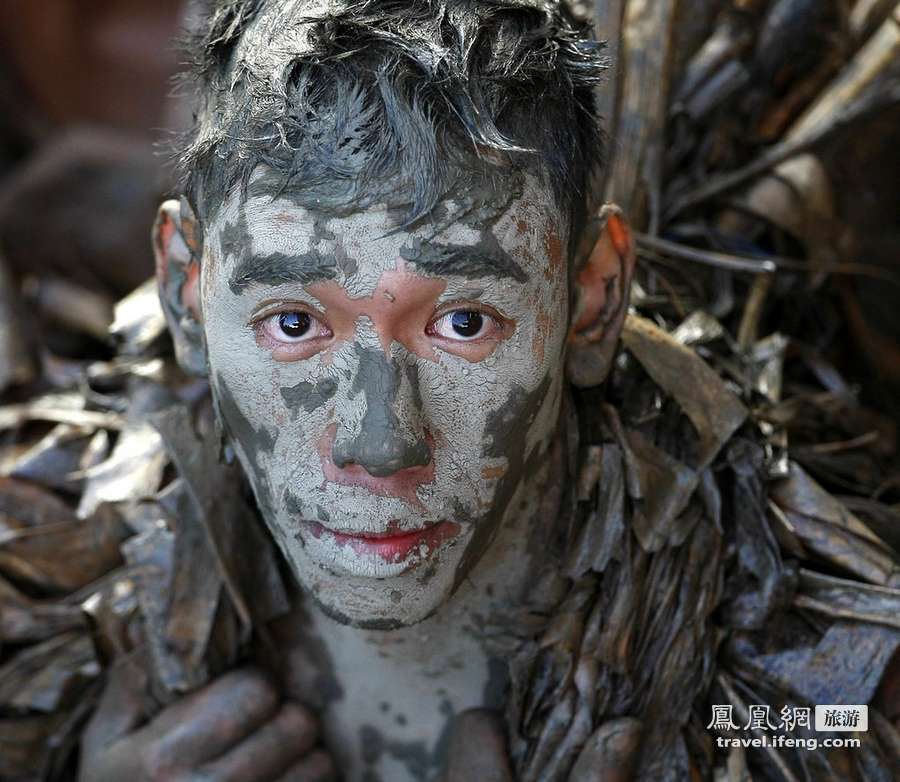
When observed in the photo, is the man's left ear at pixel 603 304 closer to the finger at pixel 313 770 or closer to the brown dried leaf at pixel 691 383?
the brown dried leaf at pixel 691 383

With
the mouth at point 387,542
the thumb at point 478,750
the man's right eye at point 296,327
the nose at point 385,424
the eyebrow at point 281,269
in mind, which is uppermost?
the eyebrow at point 281,269

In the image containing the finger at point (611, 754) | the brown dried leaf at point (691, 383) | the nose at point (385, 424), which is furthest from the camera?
the brown dried leaf at point (691, 383)

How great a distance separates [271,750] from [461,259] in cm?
64

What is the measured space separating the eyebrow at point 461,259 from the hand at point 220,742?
593 millimetres

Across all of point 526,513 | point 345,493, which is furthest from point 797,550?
point 345,493

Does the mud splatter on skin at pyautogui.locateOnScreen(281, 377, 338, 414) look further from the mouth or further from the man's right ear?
the man's right ear

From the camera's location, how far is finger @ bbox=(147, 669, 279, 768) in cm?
147

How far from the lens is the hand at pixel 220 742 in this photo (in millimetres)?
1465

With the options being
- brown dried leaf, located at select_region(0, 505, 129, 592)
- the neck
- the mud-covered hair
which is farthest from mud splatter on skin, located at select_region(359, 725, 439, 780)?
the mud-covered hair

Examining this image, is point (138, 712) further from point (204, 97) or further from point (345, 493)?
point (204, 97)

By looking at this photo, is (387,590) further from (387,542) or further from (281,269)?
(281,269)

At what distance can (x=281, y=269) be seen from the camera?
1.19 metres

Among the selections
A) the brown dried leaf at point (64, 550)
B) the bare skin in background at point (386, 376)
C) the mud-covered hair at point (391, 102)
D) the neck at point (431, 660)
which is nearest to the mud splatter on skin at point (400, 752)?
the neck at point (431, 660)

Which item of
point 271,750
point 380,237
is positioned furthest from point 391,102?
point 271,750
